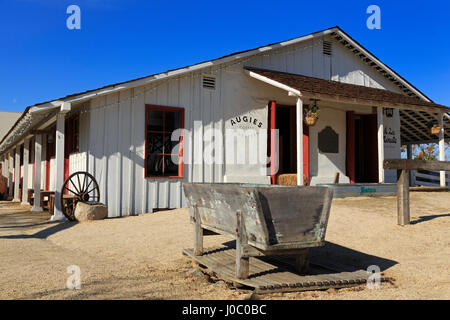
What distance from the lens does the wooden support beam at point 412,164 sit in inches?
268

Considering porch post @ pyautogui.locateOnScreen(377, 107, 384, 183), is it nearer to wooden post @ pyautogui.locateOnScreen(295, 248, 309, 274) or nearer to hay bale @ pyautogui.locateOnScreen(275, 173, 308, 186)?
hay bale @ pyautogui.locateOnScreen(275, 173, 308, 186)

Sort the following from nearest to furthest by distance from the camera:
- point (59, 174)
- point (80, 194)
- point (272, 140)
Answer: point (59, 174) < point (80, 194) < point (272, 140)

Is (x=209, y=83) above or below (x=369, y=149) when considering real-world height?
above

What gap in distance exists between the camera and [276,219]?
3.74m

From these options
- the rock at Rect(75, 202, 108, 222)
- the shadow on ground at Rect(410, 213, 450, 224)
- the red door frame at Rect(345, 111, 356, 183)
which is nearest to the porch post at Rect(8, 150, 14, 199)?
the rock at Rect(75, 202, 108, 222)

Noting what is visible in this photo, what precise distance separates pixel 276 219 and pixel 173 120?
762cm

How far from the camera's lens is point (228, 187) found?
13.4ft

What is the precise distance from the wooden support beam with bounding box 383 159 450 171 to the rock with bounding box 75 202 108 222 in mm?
6008

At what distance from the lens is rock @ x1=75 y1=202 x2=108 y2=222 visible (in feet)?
27.7

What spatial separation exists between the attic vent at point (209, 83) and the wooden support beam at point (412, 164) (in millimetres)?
5598

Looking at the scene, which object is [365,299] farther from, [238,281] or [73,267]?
[73,267]

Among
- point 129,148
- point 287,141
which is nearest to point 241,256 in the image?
point 129,148

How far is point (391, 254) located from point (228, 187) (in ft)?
9.50

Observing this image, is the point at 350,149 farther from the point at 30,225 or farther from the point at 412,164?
the point at 30,225
